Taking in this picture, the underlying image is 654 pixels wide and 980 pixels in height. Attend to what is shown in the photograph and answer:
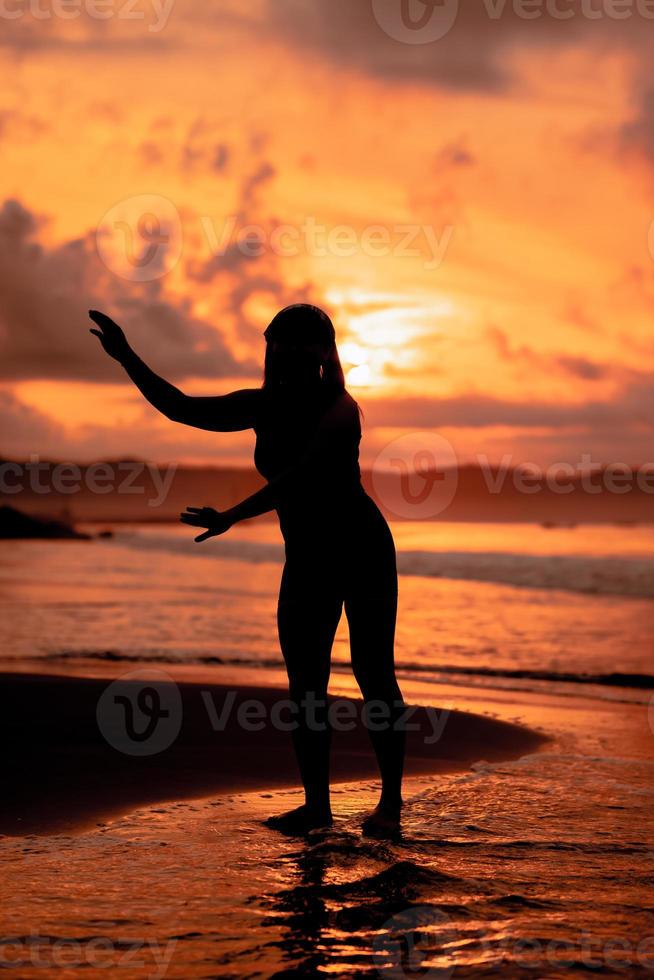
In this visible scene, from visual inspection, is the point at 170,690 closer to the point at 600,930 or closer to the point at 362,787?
the point at 362,787

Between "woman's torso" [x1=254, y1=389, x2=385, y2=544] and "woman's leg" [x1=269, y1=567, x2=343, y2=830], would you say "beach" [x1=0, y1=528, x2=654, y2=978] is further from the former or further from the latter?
"woman's torso" [x1=254, y1=389, x2=385, y2=544]

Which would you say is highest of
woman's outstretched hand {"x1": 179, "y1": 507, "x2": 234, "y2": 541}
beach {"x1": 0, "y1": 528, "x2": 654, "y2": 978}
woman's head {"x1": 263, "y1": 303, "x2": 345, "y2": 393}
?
woman's head {"x1": 263, "y1": 303, "x2": 345, "y2": 393}

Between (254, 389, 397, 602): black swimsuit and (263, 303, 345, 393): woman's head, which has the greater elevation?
(263, 303, 345, 393): woman's head

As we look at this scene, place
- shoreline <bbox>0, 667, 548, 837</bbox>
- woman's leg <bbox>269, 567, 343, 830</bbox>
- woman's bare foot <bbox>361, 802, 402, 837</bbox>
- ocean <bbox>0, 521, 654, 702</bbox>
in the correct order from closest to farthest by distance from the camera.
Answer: woman's bare foot <bbox>361, 802, 402, 837</bbox>, woman's leg <bbox>269, 567, 343, 830</bbox>, shoreline <bbox>0, 667, 548, 837</bbox>, ocean <bbox>0, 521, 654, 702</bbox>

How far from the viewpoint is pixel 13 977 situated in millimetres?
2770

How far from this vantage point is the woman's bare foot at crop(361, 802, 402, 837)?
13.7 ft

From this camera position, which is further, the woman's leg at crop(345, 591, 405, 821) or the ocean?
the ocean

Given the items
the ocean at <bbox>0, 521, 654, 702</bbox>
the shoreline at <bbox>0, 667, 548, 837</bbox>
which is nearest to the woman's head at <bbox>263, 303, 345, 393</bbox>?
the shoreline at <bbox>0, 667, 548, 837</bbox>

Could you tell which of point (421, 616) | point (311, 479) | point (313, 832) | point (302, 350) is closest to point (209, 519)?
point (311, 479)

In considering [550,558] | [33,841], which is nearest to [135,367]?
[33,841]

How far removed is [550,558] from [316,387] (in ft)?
73.5

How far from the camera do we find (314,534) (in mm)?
4305

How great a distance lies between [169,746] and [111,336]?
2.76 meters

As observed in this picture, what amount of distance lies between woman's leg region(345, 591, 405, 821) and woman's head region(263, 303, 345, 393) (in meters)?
0.89
